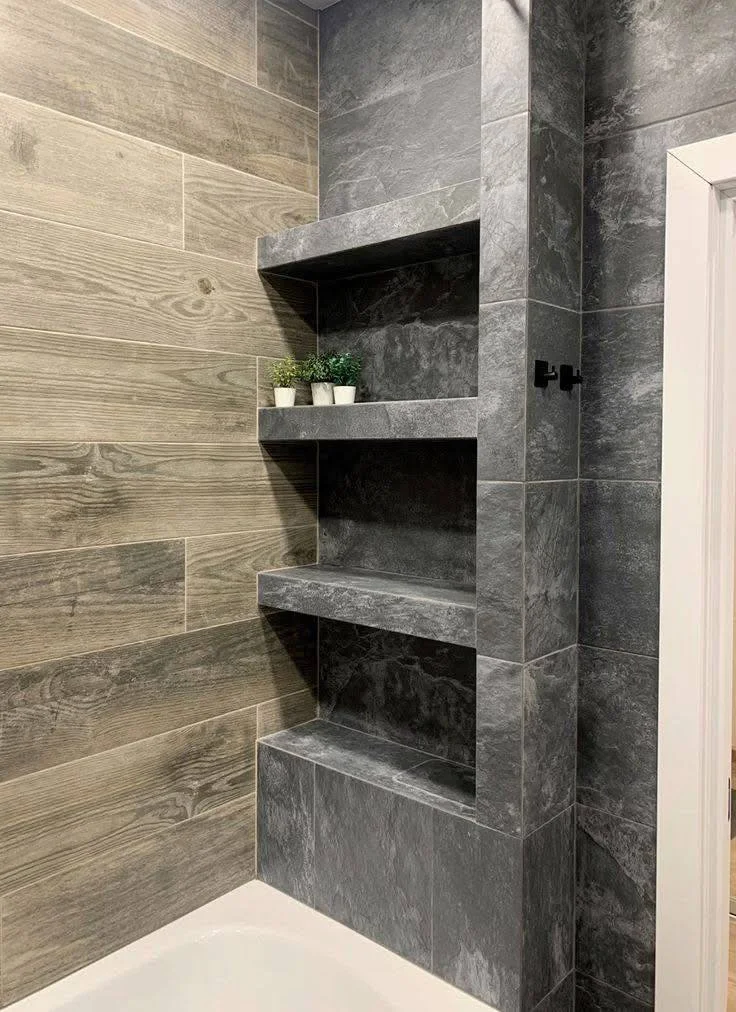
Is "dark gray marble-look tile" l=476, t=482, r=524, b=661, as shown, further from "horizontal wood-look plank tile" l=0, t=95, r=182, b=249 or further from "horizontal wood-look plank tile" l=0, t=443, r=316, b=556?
"horizontal wood-look plank tile" l=0, t=95, r=182, b=249

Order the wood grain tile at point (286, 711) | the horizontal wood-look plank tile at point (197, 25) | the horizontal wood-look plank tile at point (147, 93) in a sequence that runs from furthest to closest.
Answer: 1. the wood grain tile at point (286, 711)
2. the horizontal wood-look plank tile at point (197, 25)
3. the horizontal wood-look plank tile at point (147, 93)

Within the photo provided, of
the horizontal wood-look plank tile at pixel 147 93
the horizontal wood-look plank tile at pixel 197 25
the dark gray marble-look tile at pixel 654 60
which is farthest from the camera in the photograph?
the horizontal wood-look plank tile at pixel 197 25

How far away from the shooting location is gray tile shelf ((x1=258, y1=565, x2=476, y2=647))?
167 centimetres

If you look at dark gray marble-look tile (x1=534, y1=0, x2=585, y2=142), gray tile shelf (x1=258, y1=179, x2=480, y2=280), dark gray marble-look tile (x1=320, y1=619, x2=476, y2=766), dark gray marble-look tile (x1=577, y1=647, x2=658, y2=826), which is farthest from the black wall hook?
dark gray marble-look tile (x1=320, y1=619, x2=476, y2=766)

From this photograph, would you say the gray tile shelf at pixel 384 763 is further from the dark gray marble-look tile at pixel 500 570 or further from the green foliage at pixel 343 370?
the green foliage at pixel 343 370

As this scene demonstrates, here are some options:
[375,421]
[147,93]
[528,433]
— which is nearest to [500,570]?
[528,433]

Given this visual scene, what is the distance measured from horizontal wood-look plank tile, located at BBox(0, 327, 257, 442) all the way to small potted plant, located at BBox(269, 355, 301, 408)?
6cm

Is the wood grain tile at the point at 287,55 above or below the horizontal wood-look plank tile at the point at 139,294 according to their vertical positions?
above

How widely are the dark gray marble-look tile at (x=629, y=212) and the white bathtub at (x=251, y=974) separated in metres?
1.52

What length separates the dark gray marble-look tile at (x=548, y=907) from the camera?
1569 mm

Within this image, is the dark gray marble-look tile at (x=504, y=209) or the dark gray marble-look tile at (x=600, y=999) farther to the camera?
the dark gray marble-look tile at (x=600, y=999)

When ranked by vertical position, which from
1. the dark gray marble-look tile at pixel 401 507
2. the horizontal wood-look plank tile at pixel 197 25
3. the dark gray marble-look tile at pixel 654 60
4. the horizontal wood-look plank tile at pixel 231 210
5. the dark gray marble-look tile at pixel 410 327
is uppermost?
the horizontal wood-look plank tile at pixel 197 25

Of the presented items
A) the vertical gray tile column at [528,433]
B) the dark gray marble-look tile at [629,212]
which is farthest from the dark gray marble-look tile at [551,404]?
the dark gray marble-look tile at [629,212]

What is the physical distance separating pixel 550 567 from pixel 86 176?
4.22 ft
